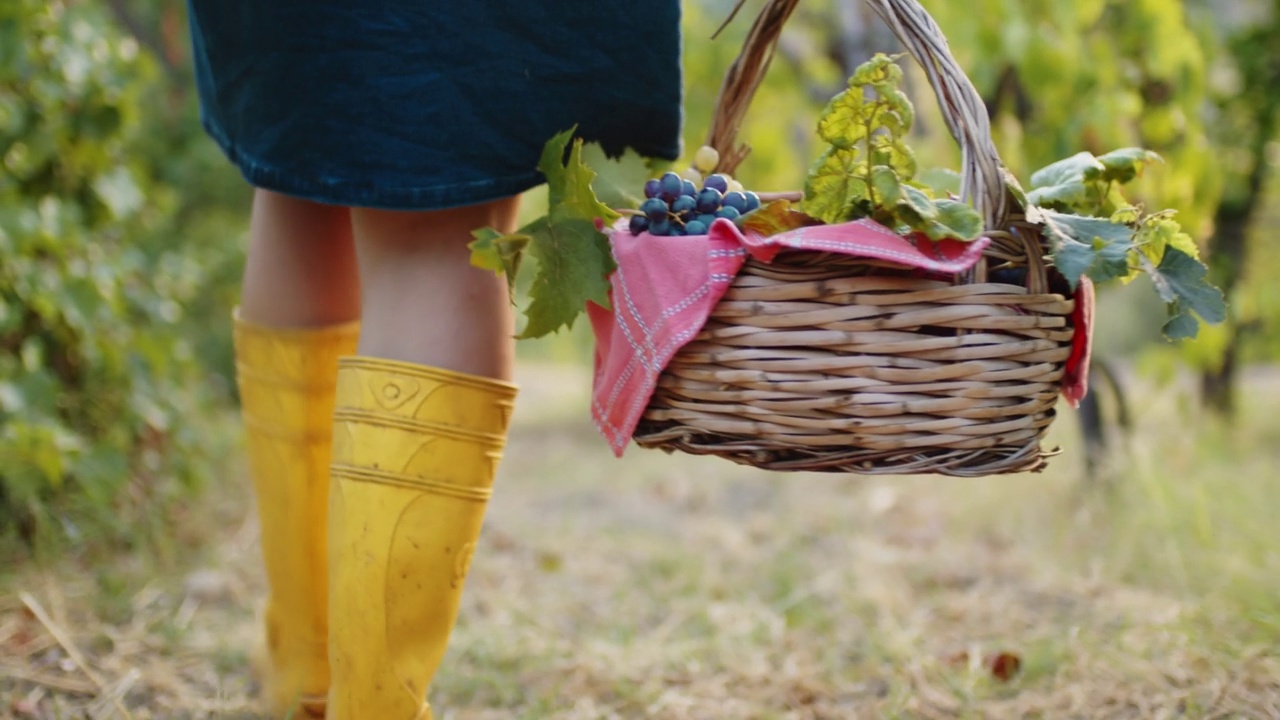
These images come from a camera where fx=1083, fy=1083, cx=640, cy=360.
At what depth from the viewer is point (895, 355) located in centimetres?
79

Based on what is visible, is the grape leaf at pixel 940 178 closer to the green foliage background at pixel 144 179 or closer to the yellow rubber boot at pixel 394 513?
the yellow rubber boot at pixel 394 513

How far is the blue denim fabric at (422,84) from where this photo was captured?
2.87ft

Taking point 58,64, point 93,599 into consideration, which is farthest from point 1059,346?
point 58,64

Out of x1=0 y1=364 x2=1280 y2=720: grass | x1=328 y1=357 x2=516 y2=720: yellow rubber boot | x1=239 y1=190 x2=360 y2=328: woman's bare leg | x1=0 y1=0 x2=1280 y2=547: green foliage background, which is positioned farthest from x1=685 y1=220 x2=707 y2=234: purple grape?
x1=0 y1=0 x2=1280 y2=547: green foliage background

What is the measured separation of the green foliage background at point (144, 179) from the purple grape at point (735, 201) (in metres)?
1.17

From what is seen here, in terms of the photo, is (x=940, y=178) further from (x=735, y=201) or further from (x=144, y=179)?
(x=144, y=179)

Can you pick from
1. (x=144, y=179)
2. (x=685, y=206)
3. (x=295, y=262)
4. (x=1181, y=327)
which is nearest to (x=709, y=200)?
(x=685, y=206)

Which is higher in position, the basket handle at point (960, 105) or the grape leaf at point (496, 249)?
the basket handle at point (960, 105)

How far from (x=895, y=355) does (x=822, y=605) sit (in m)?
1.01

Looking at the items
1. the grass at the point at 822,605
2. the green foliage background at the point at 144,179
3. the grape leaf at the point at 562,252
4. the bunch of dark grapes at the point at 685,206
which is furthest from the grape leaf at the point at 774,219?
the green foliage background at the point at 144,179

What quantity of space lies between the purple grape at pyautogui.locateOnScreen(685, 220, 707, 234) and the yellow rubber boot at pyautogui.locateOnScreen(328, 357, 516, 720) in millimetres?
239

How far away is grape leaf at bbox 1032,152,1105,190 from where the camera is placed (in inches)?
35.3

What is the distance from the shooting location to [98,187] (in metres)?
1.97

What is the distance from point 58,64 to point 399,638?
Answer: 140cm
